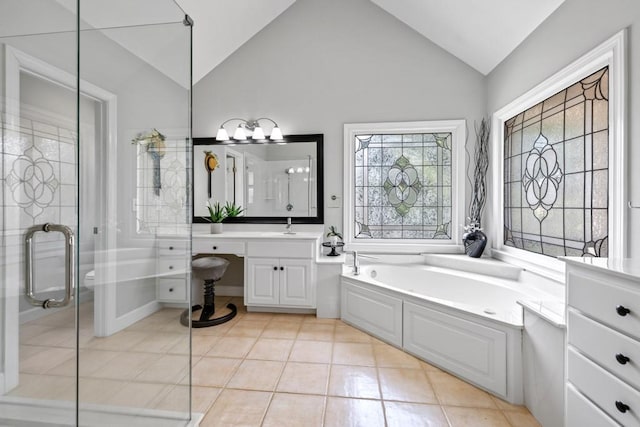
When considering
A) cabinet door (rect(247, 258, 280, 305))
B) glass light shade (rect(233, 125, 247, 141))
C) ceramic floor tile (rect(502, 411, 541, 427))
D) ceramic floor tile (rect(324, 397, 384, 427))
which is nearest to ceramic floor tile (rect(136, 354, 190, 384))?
ceramic floor tile (rect(324, 397, 384, 427))

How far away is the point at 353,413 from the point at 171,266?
125 cm

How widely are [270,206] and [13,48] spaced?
227cm

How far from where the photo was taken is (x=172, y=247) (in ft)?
5.31

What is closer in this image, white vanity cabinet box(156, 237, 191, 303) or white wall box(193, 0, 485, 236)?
white vanity cabinet box(156, 237, 191, 303)

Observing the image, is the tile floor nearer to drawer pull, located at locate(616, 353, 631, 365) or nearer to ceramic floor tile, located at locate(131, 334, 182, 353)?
ceramic floor tile, located at locate(131, 334, 182, 353)

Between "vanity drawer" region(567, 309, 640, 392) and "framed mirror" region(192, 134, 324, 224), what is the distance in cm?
240

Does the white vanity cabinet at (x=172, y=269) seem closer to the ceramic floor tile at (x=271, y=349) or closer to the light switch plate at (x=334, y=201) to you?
the ceramic floor tile at (x=271, y=349)

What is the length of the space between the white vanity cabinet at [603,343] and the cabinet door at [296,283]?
1.98 m

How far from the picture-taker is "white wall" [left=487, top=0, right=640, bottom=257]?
145 cm

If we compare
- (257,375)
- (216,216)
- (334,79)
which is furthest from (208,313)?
(334,79)

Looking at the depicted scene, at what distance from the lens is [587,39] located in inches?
68.4

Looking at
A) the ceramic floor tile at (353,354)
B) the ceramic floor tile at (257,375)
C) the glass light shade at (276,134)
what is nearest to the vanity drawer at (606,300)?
the ceramic floor tile at (353,354)

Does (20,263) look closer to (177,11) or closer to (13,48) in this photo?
(13,48)

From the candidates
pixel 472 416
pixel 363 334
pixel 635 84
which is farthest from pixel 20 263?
pixel 635 84
